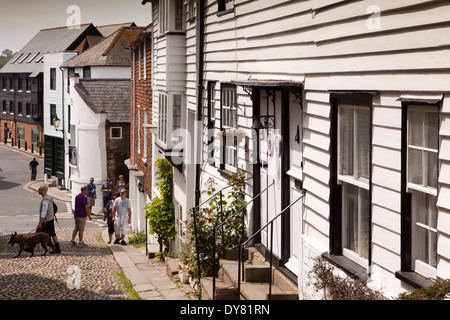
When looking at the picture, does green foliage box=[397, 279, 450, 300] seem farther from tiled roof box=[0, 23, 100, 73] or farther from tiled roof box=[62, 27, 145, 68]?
tiled roof box=[0, 23, 100, 73]

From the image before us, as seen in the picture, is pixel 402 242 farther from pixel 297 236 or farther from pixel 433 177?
pixel 297 236

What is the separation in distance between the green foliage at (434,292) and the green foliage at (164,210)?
484 inches

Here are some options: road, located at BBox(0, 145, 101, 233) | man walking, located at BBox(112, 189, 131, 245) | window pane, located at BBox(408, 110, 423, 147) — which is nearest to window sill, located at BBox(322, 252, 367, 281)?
window pane, located at BBox(408, 110, 423, 147)

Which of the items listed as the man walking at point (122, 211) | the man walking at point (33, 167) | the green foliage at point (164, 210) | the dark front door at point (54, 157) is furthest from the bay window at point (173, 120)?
the man walking at point (33, 167)

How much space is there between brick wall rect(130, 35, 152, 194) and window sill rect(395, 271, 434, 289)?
52.7 feet

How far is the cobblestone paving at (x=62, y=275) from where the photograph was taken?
1079cm

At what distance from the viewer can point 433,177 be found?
5.09 metres

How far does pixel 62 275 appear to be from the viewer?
12.6 meters

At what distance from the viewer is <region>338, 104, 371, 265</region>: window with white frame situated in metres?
6.25

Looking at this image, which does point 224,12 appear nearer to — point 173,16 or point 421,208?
point 173,16

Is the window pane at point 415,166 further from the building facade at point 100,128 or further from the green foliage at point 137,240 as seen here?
the building facade at point 100,128

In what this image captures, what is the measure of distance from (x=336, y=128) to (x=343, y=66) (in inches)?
26.7

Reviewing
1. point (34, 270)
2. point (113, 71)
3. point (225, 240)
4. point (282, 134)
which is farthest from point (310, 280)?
point (113, 71)

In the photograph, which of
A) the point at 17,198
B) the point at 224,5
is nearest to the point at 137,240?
the point at 224,5
